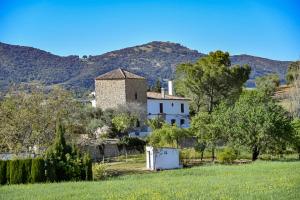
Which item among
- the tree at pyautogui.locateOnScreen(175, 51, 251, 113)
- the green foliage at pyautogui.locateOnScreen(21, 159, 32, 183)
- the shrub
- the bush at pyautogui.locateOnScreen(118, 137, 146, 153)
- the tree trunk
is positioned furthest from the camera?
the tree at pyautogui.locateOnScreen(175, 51, 251, 113)

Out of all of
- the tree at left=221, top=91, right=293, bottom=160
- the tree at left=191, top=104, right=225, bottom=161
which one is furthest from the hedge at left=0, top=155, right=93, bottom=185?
the tree at left=221, top=91, right=293, bottom=160

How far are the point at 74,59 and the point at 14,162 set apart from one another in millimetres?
119311

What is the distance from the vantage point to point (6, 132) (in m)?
37.3

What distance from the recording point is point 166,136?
46.0 m

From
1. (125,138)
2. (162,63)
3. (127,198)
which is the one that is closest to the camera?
(127,198)

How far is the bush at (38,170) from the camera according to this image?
31625mm

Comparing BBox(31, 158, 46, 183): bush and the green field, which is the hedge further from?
the green field

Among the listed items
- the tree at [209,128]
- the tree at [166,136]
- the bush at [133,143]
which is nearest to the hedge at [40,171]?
the tree at [166,136]

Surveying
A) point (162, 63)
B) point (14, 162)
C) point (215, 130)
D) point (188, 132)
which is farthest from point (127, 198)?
point (162, 63)

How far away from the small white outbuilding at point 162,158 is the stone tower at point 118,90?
2190 cm

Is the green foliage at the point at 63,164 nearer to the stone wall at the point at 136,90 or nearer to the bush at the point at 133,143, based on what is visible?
the bush at the point at 133,143

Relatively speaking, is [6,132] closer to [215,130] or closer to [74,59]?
[215,130]

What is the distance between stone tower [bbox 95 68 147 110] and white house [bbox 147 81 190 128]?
1.88 m

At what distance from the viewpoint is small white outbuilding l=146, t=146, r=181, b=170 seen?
4180 centimetres
